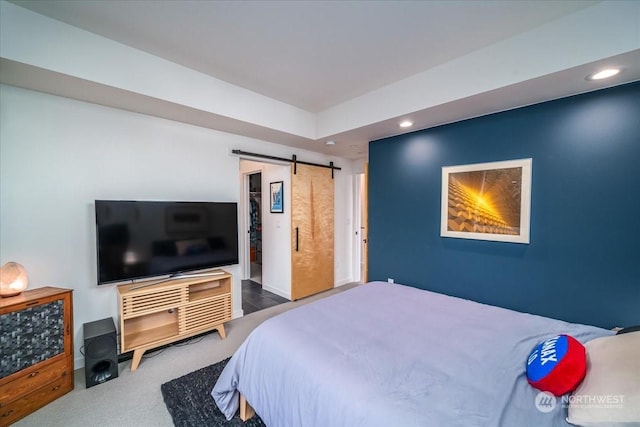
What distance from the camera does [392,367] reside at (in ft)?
→ 4.07

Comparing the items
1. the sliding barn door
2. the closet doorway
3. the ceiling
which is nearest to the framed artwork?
the sliding barn door

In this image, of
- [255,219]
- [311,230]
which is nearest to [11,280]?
[311,230]

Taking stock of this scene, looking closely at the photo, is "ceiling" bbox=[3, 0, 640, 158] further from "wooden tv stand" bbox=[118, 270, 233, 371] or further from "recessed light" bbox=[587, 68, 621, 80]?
"wooden tv stand" bbox=[118, 270, 233, 371]

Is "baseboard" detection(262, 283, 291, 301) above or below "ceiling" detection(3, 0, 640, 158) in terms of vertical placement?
below

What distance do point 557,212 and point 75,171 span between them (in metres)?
4.33

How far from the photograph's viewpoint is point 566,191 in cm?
222

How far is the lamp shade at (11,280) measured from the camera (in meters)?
1.82

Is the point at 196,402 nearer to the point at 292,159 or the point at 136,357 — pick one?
the point at 136,357

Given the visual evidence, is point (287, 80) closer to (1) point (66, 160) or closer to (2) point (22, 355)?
(1) point (66, 160)

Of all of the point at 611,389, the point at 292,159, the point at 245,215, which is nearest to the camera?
the point at 611,389

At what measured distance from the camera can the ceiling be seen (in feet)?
5.54

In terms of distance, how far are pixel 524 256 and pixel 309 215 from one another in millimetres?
2837

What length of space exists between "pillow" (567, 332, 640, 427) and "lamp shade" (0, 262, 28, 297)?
3.30 m

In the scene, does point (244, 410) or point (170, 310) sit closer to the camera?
point (244, 410)
